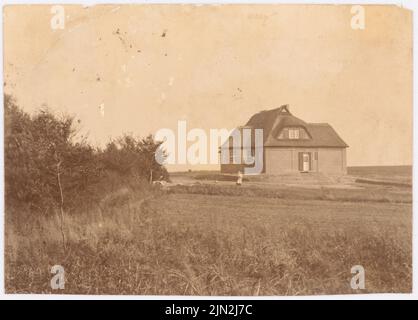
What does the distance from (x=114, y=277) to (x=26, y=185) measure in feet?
6.88

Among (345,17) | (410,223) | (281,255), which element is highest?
(345,17)

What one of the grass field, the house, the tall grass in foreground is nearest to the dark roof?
the house

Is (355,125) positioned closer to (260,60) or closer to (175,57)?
(260,60)

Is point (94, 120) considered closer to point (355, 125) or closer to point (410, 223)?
point (355, 125)

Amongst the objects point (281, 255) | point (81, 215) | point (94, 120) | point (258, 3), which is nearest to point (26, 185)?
point (81, 215)

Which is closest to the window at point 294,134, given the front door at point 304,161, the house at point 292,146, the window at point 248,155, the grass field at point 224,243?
the house at point 292,146

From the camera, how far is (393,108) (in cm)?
780

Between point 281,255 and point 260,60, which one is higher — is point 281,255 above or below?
below

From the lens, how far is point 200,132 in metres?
7.70

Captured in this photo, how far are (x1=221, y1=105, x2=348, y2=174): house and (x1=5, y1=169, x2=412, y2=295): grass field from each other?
37cm

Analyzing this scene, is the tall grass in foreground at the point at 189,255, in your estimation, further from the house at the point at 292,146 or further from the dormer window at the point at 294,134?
the dormer window at the point at 294,134

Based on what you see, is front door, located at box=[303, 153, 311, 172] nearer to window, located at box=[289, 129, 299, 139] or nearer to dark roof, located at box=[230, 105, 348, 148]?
dark roof, located at box=[230, 105, 348, 148]

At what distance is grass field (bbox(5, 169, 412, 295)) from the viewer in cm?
749
